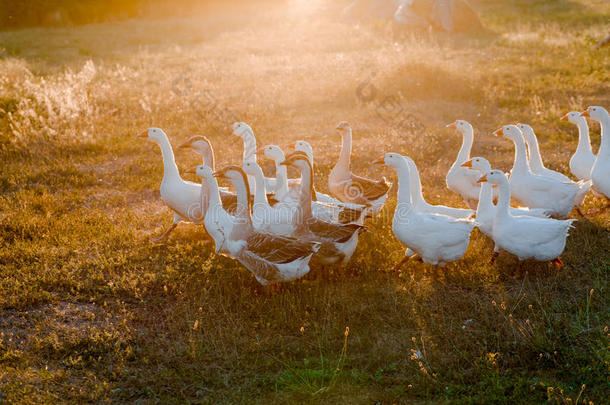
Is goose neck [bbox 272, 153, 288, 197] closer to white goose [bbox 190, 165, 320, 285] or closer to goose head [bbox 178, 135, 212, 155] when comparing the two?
goose head [bbox 178, 135, 212, 155]

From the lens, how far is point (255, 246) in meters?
6.17

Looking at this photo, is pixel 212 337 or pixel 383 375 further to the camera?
pixel 212 337

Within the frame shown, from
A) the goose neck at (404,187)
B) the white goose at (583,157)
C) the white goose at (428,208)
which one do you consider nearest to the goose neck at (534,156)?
the white goose at (583,157)

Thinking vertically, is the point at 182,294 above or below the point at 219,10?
below

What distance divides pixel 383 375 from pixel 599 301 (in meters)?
2.90

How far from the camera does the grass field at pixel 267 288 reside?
4984 millimetres

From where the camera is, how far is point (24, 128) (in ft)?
39.0

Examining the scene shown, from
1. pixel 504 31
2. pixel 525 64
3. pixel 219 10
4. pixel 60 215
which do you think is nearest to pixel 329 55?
pixel 525 64

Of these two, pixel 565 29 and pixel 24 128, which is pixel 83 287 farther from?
pixel 565 29

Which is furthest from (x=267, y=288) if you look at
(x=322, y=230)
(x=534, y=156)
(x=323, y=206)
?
(x=534, y=156)

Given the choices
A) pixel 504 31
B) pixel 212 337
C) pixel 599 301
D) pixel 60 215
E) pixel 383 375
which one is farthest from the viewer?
pixel 504 31

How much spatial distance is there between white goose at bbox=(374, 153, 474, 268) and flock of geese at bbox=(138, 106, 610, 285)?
0.01 m

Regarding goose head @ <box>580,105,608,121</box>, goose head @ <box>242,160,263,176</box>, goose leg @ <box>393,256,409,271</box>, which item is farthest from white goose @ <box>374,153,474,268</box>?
goose head @ <box>580,105,608,121</box>

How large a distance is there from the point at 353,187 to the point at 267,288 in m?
2.57
